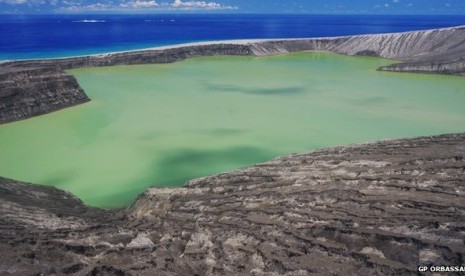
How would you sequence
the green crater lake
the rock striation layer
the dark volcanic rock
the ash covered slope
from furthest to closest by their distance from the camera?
1. the rock striation layer
2. the dark volcanic rock
3. the green crater lake
4. the ash covered slope

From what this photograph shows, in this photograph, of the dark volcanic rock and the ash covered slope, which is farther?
the dark volcanic rock

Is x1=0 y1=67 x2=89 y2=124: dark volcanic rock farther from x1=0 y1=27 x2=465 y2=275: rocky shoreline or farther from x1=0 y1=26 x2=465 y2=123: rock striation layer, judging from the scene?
x1=0 y1=27 x2=465 y2=275: rocky shoreline

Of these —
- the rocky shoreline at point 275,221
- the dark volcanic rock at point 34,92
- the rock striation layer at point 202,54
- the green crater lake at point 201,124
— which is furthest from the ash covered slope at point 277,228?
the rock striation layer at point 202,54

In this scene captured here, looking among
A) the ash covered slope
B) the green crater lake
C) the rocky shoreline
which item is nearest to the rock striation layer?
the green crater lake

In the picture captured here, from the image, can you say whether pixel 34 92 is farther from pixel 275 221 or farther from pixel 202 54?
pixel 202 54

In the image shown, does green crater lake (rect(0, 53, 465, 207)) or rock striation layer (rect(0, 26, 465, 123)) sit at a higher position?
rock striation layer (rect(0, 26, 465, 123))
